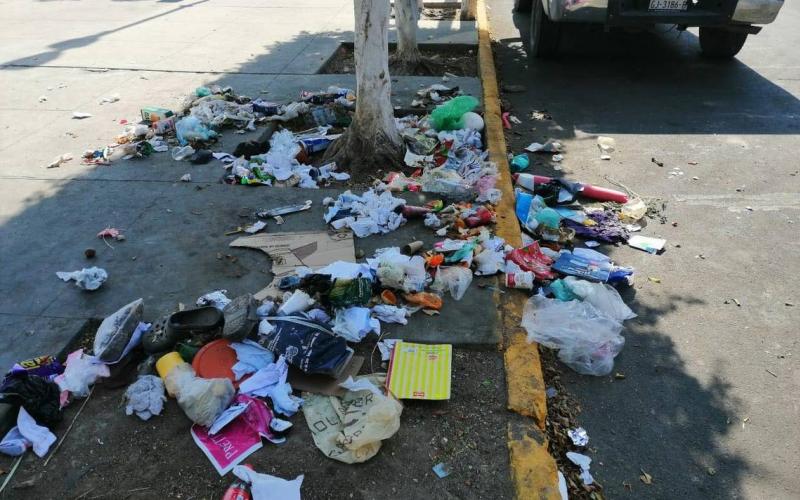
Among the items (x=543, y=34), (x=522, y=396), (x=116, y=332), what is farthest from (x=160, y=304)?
(x=543, y=34)

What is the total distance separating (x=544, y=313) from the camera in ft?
11.0

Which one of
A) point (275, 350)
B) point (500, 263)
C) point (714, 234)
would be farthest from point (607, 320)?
point (275, 350)

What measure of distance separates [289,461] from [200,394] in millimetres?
543

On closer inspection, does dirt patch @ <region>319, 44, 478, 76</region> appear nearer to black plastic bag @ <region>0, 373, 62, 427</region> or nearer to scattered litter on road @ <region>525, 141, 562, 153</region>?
scattered litter on road @ <region>525, 141, 562, 153</region>

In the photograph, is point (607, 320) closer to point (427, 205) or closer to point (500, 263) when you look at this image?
point (500, 263)

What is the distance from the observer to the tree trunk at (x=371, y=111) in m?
4.86

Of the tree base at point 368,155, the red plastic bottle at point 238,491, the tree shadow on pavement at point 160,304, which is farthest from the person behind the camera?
the tree base at point 368,155

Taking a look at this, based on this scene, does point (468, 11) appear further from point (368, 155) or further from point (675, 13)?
point (368, 155)

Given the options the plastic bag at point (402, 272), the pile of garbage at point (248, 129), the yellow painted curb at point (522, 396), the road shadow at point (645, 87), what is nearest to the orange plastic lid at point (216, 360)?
the plastic bag at point (402, 272)

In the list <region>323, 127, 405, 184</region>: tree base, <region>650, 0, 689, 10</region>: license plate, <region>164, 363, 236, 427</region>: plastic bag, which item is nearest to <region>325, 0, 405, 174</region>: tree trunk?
<region>323, 127, 405, 184</region>: tree base

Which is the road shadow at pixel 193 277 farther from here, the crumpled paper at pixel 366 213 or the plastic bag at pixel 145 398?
the crumpled paper at pixel 366 213

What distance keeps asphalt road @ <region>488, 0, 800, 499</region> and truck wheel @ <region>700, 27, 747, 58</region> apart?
0.61 ft

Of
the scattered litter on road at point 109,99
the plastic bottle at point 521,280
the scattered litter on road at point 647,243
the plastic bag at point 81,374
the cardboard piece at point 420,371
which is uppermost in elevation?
the scattered litter on road at point 109,99

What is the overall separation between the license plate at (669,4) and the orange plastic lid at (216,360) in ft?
19.6
